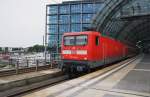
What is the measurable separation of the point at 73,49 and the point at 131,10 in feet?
73.0

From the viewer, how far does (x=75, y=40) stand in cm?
1619

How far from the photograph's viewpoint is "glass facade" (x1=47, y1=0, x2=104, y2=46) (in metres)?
54.8

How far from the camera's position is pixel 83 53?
15.6 m

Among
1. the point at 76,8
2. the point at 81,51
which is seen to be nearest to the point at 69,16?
the point at 76,8

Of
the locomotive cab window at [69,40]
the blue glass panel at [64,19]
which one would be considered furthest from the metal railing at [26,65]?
the blue glass panel at [64,19]

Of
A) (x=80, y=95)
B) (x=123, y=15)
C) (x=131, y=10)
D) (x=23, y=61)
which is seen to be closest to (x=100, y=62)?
(x=23, y=61)

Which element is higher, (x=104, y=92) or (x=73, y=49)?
(x=73, y=49)

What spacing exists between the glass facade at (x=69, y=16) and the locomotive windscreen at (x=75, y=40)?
3725cm

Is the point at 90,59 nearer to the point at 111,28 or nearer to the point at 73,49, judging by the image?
the point at 73,49

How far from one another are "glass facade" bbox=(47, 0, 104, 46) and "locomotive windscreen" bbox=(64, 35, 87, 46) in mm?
37248

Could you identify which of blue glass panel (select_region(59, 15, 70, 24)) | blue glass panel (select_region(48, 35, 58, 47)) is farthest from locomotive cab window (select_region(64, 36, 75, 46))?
blue glass panel (select_region(48, 35, 58, 47))

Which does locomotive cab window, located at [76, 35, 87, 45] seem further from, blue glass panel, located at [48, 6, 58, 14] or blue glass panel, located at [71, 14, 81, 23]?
blue glass panel, located at [48, 6, 58, 14]

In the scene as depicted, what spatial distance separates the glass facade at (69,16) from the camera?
5484 cm

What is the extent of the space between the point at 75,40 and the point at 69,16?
40976 mm
